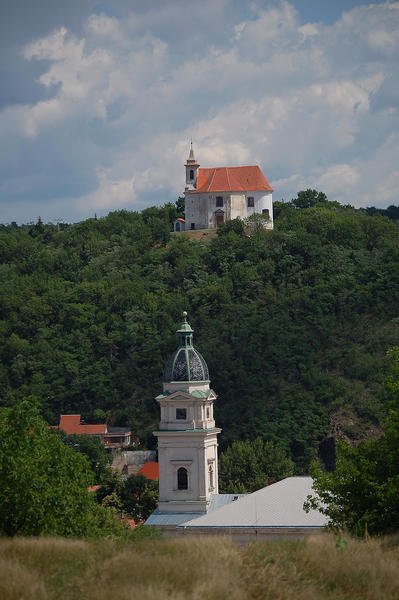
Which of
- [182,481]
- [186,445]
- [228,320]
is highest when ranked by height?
[228,320]

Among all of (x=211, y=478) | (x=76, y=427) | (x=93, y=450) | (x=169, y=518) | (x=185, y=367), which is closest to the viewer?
(x=169, y=518)

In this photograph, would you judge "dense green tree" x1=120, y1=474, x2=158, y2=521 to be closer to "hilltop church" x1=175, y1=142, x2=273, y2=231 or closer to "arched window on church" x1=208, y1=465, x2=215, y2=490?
"arched window on church" x1=208, y1=465, x2=215, y2=490

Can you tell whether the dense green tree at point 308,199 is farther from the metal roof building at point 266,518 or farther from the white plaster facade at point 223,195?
the metal roof building at point 266,518

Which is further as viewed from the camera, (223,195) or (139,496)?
(223,195)

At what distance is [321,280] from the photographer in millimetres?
109125

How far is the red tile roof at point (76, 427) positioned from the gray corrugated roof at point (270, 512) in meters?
46.0

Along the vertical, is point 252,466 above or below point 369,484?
above

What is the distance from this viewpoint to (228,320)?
107 m

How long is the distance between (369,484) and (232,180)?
8663 cm

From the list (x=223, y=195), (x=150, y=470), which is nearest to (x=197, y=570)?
(x=150, y=470)

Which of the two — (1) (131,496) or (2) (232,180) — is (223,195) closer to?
(2) (232,180)

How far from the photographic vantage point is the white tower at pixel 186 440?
58812mm

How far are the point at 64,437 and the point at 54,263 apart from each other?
39775 millimetres

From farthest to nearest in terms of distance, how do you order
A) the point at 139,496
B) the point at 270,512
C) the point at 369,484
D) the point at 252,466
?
the point at 252,466 → the point at 139,496 → the point at 270,512 → the point at 369,484
